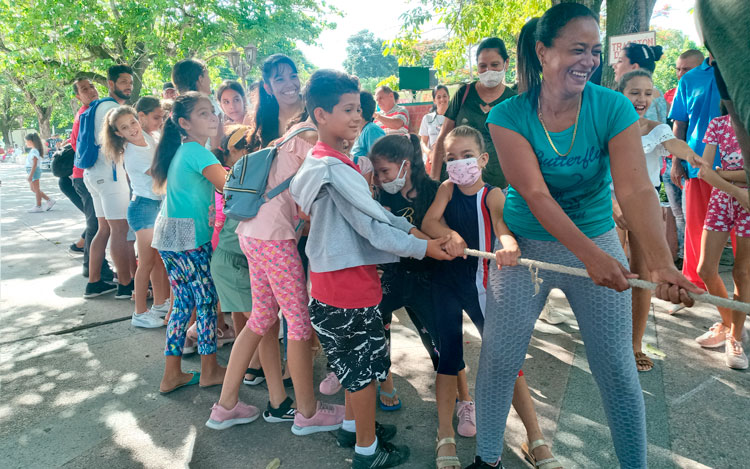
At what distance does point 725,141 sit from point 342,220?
9.31ft

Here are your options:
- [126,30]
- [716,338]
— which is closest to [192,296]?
[716,338]

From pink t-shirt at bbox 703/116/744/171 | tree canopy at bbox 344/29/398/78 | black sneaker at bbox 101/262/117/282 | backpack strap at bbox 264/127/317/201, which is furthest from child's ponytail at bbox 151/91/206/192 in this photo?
tree canopy at bbox 344/29/398/78

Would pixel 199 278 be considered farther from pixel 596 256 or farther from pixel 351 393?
pixel 596 256

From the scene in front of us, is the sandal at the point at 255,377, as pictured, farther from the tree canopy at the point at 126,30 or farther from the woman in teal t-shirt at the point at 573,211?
the tree canopy at the point at 126,30

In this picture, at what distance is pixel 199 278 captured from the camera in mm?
3146

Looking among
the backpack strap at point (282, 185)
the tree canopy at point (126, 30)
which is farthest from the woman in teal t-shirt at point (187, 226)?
the tree canopy at point (126, 30)

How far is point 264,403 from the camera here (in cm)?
302

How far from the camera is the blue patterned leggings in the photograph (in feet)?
10.2

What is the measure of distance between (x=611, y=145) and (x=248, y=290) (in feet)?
7.11

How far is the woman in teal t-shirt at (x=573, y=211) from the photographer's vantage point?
1.77m

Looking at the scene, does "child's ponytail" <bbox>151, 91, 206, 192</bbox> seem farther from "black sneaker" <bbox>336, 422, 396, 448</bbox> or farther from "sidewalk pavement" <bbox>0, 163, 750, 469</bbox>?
"black sneaker" <bbox>336, 422, 396, 448</bbox>

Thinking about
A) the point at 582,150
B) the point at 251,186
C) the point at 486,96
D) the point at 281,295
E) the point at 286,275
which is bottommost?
the point at 281,295

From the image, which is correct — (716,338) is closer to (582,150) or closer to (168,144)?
(582,150)

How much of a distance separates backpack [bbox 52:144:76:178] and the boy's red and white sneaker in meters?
6.75
